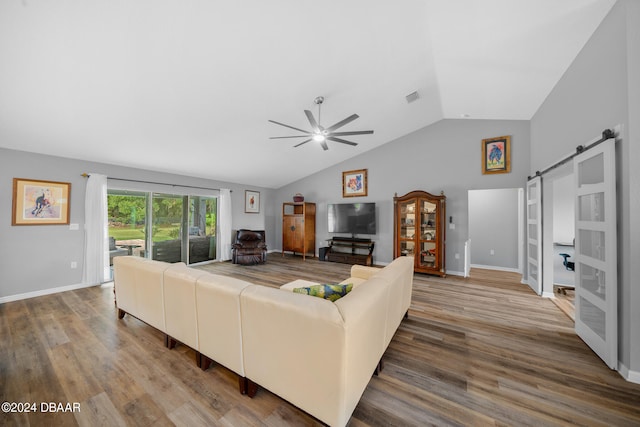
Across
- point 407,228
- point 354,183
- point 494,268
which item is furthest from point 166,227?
point 494,268

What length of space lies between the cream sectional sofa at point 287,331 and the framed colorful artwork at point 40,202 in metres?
3.15

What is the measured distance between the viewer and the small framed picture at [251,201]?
6.89 meters

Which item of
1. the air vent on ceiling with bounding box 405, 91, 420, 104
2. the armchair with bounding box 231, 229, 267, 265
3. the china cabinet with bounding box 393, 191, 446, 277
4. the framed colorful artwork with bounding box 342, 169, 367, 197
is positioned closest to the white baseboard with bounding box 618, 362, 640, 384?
the china cabinet with bounding box 393, 191, 446, 277

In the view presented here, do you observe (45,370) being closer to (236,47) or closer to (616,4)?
Answer: (236,47)

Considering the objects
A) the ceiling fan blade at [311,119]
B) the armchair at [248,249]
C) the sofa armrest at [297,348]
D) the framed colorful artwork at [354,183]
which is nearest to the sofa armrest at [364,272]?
the sofa armrest at [297,348]

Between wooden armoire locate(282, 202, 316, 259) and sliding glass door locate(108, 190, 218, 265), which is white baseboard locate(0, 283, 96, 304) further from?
wooden armoire locate(282, 202, 316, 259)

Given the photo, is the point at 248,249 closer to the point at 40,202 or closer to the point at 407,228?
the point at 40,202

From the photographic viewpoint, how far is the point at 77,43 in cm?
195

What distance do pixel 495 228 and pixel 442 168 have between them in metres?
2.00

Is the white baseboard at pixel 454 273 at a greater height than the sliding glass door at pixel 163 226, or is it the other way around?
the sliding glass door at pixel 163 226

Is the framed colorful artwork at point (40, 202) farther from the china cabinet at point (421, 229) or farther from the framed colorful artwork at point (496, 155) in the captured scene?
the framed colorful artwork at point (496, 155)

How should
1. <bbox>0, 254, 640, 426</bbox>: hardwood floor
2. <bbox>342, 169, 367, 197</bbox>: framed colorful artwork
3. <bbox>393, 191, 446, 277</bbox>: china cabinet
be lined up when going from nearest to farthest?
<bbox>0, 254, 640, 426</bbox>: hardwood floor < <bbox>393, 191, 446, 277</bbox>: china cabinet < <bbox>342, 169, 367, 197</bbox>: framed colorful artwork

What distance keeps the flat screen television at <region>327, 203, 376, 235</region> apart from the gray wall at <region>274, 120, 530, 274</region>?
250 mm

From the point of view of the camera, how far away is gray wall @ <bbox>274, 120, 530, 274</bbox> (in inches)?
173
